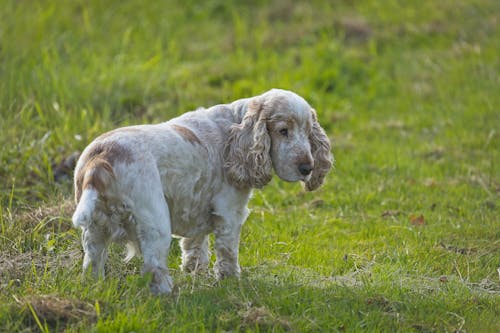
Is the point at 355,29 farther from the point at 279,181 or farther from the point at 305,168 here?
the point at 305,168

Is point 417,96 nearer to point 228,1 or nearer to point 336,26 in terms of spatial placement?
point 336,26

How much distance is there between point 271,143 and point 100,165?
1.32m

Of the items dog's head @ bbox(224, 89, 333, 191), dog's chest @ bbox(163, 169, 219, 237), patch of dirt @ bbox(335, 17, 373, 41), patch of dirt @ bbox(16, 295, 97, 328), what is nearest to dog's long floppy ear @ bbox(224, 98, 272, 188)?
dog's head @ bbox(224, 89, 333, 191)

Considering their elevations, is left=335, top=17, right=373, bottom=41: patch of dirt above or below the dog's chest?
below

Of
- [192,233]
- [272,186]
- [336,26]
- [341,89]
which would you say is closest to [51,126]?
[272,186]

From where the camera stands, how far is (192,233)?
18.4 feet

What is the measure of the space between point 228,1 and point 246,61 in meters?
2.98

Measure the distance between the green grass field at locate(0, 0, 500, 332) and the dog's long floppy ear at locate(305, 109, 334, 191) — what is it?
0.67 m

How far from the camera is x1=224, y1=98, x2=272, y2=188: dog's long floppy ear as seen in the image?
216 inches

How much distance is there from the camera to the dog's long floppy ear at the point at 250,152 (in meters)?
5.48

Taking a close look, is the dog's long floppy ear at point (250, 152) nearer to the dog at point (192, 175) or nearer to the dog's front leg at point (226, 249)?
the dog at point (192, 175)

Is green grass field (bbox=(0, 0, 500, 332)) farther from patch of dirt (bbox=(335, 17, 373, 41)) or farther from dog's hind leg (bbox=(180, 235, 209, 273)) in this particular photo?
dog's hind leg (bbox=(180, 235, 209, 273))

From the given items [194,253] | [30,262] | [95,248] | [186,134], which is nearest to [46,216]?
[30,262]

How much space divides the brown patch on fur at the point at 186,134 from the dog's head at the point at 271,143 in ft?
0.87
